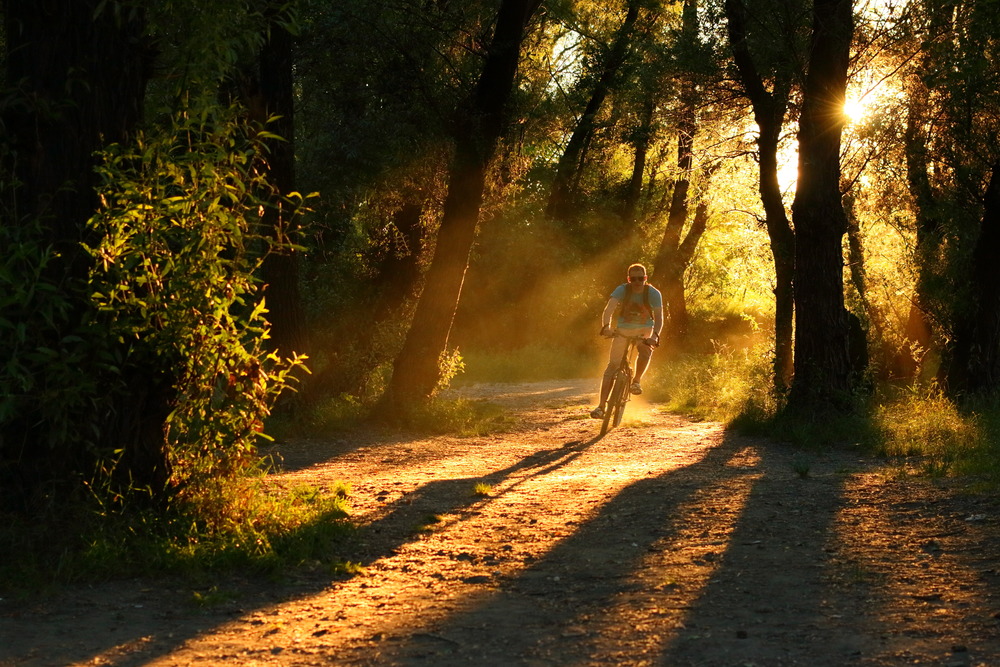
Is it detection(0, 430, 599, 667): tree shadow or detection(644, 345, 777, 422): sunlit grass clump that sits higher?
detection(644, 345, 777, 422): sunlit grass clump

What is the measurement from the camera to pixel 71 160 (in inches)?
278

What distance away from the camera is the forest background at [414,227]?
6.83m

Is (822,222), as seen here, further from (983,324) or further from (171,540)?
(171,540)

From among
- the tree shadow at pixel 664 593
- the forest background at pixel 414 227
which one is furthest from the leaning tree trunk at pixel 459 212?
the tree shadow at pixel 664 593

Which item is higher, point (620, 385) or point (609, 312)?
point (609, 312)

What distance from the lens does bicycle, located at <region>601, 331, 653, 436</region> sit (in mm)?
14422

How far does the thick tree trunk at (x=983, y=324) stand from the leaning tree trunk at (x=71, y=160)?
1351 centimetres

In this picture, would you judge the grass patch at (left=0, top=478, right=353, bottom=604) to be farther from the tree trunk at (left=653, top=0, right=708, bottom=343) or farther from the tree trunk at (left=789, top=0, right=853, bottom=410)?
the tree trunk at (left=653, top=0, right=708, bottom=343)

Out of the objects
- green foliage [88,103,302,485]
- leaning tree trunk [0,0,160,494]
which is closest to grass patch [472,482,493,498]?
green foliage [88,103,302,485]

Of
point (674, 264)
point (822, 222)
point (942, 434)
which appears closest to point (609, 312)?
point (822, 222)

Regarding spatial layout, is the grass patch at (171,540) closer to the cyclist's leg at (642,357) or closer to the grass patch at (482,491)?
the grass patch at (482,491)

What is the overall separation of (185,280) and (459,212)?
8818 mm

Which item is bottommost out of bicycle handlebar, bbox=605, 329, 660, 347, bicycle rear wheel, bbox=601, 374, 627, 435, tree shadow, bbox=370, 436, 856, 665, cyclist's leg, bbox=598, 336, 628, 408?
tree shadow, bbox=370, 436, 856, 665

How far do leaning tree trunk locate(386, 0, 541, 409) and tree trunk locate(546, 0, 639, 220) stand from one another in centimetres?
1035
